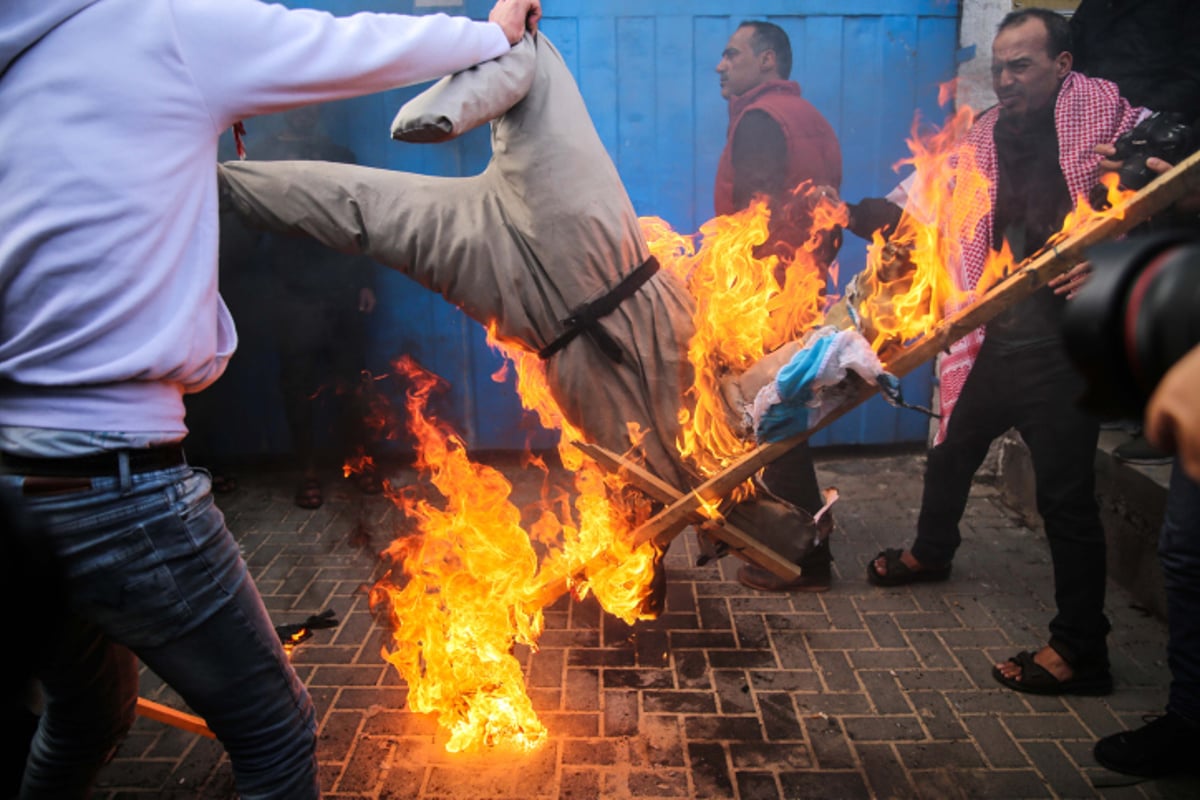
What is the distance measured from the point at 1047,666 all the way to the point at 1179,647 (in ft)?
2.86

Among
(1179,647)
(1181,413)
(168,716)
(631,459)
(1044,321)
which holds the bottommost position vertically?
(168,716)

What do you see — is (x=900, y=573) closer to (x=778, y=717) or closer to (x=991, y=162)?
(x=778, y=717)

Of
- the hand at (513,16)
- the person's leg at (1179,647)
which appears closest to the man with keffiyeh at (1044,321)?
the person's leg at (1179,647)

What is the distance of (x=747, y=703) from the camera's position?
3.61 m

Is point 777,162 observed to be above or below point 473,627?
above

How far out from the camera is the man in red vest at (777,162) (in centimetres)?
470

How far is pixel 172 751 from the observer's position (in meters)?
3.39

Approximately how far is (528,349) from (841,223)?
2195mm

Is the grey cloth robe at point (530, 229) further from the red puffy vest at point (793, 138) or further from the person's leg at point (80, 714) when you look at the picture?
the red puffy vest at point (793, 138)

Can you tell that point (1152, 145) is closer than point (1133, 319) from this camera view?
No

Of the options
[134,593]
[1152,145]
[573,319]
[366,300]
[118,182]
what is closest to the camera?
[118,182]

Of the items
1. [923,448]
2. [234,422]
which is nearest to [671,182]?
[923,448]

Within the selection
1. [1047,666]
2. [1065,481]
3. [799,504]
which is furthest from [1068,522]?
[799,504]

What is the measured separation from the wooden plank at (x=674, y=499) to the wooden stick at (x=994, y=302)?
8 centimetres
